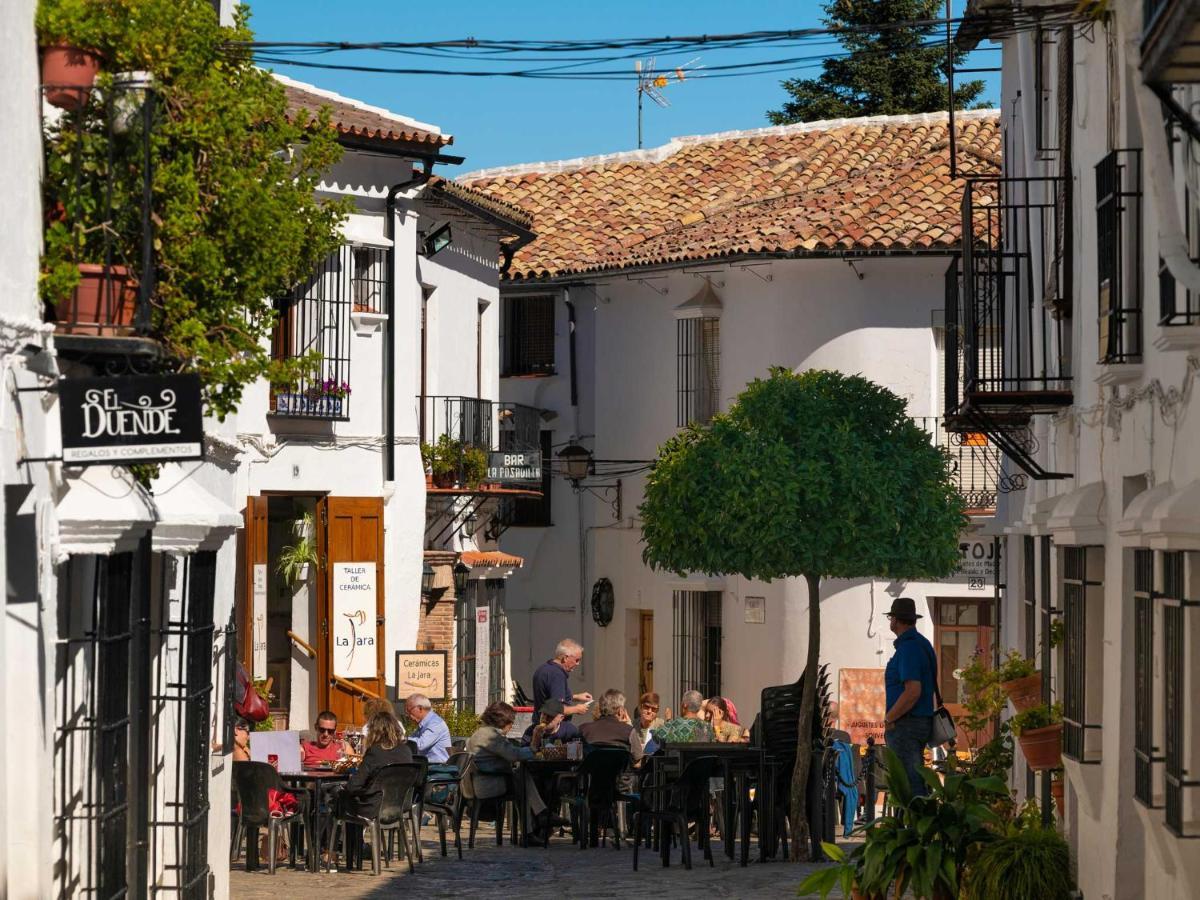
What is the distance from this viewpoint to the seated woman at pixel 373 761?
17.9 meters

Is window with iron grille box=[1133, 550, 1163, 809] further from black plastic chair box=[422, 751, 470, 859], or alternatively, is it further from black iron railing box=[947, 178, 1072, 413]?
black plastic chair box=[422, 751, 470, 859]

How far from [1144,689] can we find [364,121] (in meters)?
17.7

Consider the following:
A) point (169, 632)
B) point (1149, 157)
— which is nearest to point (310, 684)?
point (169, 632)

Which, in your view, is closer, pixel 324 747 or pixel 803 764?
pixel 803 764

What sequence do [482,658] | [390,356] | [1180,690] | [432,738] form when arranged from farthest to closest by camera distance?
1. [482,658]
2. [390,356]
3. [432,738]
4. [1180,690]

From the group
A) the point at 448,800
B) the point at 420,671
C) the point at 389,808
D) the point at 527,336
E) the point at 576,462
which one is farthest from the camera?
the point at 527,336

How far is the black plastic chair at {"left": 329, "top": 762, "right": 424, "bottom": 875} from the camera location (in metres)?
17.8

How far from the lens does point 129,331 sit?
33.7 feet

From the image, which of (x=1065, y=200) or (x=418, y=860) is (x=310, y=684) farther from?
(x=1065, y=200)

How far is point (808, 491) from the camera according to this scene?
60.5 feet

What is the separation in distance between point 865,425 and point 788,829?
3628mm

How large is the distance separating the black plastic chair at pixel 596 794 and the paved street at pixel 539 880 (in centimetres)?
51

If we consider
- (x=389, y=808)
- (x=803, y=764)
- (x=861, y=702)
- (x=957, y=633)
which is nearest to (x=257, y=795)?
(x=389, y=808)

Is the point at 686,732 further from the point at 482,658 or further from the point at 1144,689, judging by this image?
the point at 482,658
